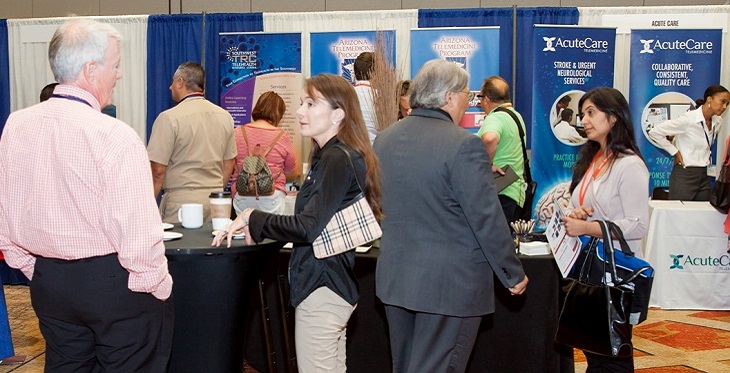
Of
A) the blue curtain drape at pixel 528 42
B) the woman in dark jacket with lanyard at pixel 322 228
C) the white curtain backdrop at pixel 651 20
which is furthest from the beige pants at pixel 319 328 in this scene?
the white curtain backdrop at pixel 651 20

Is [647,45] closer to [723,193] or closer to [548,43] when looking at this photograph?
[548,43]

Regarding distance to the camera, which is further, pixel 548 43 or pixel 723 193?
pixel 548 43

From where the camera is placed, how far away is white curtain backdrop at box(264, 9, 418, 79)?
6723 mm

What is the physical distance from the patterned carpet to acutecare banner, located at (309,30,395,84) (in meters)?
2.92

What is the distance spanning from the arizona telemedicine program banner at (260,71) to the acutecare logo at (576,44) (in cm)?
203

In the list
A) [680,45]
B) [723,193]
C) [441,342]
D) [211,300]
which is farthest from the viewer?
[680,45]

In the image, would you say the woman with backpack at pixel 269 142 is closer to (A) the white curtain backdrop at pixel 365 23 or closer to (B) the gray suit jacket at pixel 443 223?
(B) the gray suit jacket at pixel 443 223

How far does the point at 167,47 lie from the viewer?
709 centimetres

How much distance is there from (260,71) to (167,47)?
3.28 ft

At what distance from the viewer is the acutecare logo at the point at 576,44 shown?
621cm

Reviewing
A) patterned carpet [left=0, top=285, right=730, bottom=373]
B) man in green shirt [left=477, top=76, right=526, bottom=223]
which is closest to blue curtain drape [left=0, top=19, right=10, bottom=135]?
patterned carpet [left=0, top=285, right=730, bottom=373]

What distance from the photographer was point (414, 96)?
251 centimetres

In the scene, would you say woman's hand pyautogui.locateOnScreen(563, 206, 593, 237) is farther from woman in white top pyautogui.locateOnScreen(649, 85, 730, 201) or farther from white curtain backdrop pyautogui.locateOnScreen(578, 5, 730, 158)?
white curtain backdrop pyautogui.locateOnScreen(578, 5, 730, 158)

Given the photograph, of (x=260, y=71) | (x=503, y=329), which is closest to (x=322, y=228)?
(x=503, y=329)
